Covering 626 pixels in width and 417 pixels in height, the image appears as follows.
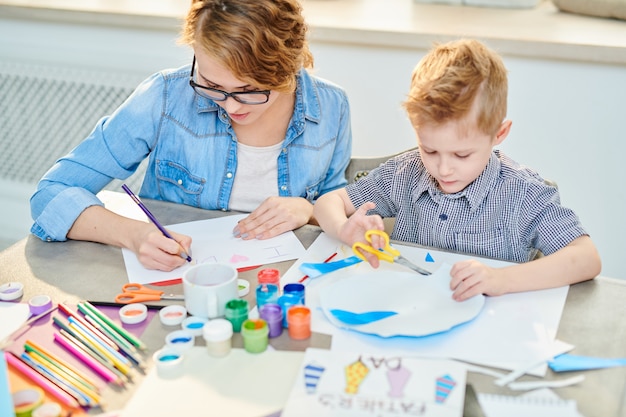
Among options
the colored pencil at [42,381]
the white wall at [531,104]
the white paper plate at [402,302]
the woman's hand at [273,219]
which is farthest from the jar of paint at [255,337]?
the white wall at [531,104]

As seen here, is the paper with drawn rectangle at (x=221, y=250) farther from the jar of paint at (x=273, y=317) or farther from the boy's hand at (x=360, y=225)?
the jar of paint at (x=273, y=317)

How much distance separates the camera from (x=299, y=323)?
3.22 ft

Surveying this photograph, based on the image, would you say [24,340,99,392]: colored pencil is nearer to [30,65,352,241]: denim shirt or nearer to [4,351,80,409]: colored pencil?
[4,351,80,409]: colored pencil

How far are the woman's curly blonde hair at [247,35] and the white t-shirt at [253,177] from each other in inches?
7.9

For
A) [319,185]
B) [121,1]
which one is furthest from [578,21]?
[121,1]

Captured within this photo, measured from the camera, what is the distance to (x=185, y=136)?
4.81ft

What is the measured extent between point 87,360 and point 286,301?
279 millimetres

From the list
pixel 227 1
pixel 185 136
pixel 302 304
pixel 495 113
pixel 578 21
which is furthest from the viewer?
pixel 578 21

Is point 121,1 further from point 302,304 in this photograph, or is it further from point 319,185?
point 302,304

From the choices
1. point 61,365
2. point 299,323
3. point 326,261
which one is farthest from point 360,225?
point 61,365

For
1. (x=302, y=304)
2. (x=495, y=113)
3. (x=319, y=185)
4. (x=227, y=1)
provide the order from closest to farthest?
(x=302, y=304), (x=495, y=113), (x=227, y=1), (x=319, y=185)

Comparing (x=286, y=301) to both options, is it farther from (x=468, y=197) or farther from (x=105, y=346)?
(x=468, y=197)

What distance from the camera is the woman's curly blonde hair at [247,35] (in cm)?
126

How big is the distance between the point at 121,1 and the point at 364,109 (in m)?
0.87
